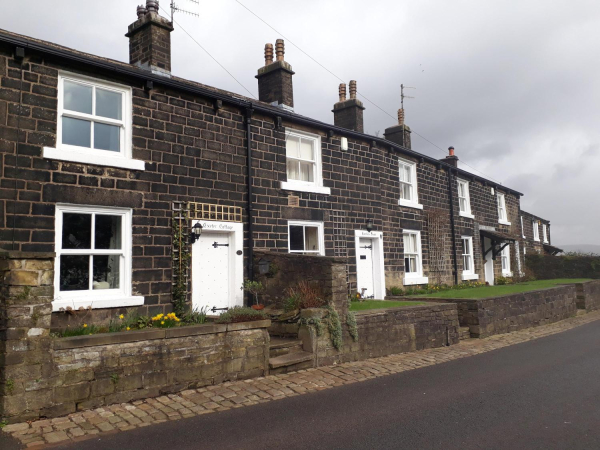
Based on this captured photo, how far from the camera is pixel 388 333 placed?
10.3m

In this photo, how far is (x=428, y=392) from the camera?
23.9 feet

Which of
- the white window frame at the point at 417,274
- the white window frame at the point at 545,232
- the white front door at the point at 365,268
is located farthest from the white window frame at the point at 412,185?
the white window frame at the point at 545,232

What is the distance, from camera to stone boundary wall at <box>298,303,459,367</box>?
9.10 m

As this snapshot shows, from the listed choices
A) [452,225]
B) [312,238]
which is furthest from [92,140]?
[452,225]

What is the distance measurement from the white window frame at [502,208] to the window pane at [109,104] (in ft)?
67.5

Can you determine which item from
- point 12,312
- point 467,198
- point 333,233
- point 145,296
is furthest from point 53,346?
point 467,198

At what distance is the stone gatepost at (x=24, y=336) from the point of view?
18.8ft

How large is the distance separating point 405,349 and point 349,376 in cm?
258

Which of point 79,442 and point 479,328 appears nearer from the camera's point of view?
point 79,442

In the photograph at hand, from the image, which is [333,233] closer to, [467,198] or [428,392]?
[428,392]

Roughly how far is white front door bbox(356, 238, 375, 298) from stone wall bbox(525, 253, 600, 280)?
15.8 meters

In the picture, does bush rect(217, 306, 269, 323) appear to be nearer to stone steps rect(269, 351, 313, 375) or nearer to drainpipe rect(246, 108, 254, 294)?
stone steps rect(269, 351, 313, 375)

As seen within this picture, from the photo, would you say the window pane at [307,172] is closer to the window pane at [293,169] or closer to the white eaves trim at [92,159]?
the window pane at [293,169]

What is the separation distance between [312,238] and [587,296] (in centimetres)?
1293
